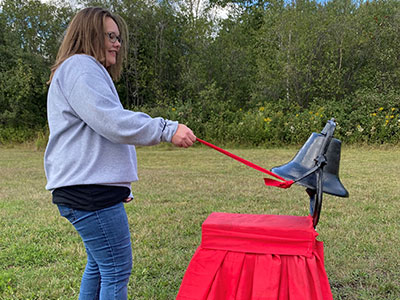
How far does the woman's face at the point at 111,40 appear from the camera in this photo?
152 centimetres

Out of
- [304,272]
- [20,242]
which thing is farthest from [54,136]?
[20,242]

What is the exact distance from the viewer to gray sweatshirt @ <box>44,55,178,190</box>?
136cm

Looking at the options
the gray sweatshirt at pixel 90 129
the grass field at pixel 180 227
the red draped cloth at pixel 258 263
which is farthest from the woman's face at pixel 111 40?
the grass field at pixel 180 227

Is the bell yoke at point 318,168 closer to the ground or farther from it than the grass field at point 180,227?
farther from it

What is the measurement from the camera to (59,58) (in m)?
1.52

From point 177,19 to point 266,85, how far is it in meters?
3.84

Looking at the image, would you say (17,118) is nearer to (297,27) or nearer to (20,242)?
(297,27)

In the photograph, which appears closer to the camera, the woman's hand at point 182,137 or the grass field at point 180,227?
the woman's hand at point 182,137

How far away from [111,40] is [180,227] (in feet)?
7.42

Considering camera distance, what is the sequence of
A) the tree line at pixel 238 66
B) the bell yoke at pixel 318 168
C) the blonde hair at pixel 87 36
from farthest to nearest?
the tree line at pixel 238 66, the bell yoke at pixel 318 168, the blonde hair at pixel 87 36

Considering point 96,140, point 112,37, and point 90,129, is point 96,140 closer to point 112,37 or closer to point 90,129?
point 90,129

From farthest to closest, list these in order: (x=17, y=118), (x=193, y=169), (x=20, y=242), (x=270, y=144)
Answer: (x=17, y=118)
(x=270, y=144)
(x=193, y=169)
(x=20, y=242)

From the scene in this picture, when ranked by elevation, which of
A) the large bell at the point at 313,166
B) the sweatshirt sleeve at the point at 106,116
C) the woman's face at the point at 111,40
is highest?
the woman's face at the point at 111,40

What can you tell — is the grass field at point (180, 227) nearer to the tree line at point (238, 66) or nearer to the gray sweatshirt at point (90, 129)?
the gray sweatshirt at point (90, 129)
